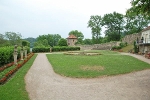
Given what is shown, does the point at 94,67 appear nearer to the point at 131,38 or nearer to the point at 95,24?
the point at 131,38

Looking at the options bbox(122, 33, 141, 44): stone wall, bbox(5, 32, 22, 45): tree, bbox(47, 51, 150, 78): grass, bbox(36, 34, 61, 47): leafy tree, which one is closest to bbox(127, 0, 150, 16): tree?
bbox(47, 51, 150, 78): grass

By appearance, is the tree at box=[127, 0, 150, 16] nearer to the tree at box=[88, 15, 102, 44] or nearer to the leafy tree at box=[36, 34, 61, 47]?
the tree at box=[88, 15, 102, 44]

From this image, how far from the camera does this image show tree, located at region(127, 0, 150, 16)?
873cm

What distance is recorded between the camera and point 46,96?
6.49 meters

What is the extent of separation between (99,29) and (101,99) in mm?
54617

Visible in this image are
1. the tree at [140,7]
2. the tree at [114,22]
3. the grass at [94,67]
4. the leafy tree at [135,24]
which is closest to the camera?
the tree at [140,7]

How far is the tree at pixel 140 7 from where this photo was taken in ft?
28.6

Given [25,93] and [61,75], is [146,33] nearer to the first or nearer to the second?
[61,75]

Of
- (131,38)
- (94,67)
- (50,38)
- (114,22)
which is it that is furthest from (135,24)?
(50,38)

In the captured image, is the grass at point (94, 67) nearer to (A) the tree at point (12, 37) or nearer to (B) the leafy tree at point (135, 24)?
(B) the leafy tree at point (135, 24)

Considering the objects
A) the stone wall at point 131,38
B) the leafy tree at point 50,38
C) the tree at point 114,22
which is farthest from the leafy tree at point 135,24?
the leafy tree at point 50,38

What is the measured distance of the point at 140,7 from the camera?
932 centimetres

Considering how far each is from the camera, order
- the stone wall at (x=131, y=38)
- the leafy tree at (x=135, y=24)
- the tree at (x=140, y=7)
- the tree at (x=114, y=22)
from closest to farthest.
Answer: the tree at (x=140, y=7) < the stone wall at (x=131, y=38) < the leafy tree at (x=135, y=24) < the tree at (x=114, y=22)

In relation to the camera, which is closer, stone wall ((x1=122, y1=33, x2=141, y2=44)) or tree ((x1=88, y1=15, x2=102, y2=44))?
stone wall ((x1=122, y1=33, x2=141, y2=44))
